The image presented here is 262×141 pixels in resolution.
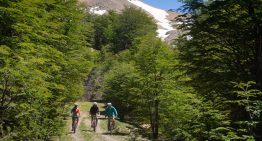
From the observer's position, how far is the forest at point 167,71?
12.6 m

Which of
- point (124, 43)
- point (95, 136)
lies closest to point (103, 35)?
point (124, 43)

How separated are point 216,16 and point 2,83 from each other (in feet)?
30.5

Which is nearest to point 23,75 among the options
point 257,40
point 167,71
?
point 257,40

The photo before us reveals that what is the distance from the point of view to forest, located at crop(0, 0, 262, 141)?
41.4 ft

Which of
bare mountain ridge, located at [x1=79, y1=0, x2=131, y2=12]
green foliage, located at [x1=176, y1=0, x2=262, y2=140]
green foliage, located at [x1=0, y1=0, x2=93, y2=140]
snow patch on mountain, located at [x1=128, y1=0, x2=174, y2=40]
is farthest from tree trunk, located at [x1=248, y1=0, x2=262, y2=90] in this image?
bare mountain ridge, located at [x1=79, y1=0, x2=131, y2=12]

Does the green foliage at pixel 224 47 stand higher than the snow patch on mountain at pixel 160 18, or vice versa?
the snow patch on mountain at pixel 160 18

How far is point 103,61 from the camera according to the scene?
75.8 metres

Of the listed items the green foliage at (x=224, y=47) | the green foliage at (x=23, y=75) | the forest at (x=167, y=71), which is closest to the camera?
the green foliage at (x=23, y=75)

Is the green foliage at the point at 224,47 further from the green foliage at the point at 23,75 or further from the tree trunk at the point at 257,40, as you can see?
the green foliage at the point at 23,75

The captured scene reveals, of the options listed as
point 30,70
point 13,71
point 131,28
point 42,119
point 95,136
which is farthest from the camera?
point 131,28

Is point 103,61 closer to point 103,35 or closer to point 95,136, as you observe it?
point 103,35

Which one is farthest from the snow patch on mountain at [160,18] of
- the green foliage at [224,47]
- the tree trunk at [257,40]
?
the tree trunk at [257,40]

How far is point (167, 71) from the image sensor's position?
89.3 feet

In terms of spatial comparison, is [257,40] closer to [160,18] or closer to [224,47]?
[224,47]
